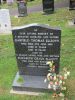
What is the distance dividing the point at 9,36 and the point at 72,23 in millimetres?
3428

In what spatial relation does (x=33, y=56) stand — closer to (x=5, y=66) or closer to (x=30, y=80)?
(x=30, y=80)

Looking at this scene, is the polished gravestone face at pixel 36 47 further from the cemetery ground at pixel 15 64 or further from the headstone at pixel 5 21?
the headstone at pixel 5 21

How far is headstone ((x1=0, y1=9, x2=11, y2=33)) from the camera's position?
34.9 feet

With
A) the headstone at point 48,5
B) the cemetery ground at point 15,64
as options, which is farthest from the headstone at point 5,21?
the headstone at point 48,5

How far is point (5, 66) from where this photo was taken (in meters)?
7.63

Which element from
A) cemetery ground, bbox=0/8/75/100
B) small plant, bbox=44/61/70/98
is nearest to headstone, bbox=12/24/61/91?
cemetery ground, bbox=0/8/75/100

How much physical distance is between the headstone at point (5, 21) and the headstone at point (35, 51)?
4487 millimetres

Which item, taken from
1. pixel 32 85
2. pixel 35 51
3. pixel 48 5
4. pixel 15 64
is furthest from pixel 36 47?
pixel 48 5

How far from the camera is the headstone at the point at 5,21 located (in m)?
10.6

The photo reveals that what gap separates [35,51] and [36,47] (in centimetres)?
13

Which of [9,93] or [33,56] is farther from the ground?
[33,56]

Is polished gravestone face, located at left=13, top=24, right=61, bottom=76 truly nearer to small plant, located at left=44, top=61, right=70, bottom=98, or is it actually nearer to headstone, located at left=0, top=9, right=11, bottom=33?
small plant, located at left=44, top=61, right=70, bottom=98

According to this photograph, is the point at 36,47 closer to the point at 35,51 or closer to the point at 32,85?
the point at 35,51

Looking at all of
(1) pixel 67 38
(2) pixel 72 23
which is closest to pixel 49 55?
(1) pixel 67 38
